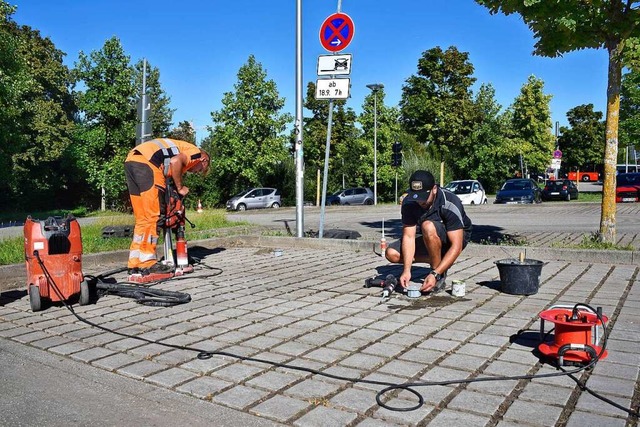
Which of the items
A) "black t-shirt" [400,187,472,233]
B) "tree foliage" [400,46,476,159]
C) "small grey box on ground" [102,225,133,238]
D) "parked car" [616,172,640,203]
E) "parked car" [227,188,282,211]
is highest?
"tree foliage" [400,46,476,159]

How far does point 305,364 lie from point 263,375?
0.37 metres

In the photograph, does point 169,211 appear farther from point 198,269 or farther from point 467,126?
point 467,126

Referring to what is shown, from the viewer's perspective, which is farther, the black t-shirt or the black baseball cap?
the black t-shirt

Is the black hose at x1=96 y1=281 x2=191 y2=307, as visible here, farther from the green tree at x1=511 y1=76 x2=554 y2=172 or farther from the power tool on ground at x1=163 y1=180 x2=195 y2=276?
the green tree at x1=511 y1=76 x2=554 y2=172

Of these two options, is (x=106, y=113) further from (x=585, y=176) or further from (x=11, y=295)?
(x=585, y=176)

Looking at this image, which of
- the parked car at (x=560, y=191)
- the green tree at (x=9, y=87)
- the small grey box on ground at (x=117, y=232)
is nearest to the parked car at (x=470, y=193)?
the parked car at (x=560, y=191)

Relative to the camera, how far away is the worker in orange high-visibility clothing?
24.1 feet

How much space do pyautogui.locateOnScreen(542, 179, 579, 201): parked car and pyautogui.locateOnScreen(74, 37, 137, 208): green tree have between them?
83.2ft

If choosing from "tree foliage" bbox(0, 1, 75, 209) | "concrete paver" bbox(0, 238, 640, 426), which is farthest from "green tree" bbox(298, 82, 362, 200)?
"concrete paver" bbox(0, 238, 640, 426)

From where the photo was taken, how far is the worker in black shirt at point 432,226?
612 centimetres

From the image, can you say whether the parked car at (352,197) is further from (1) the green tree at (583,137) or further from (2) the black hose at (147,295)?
(1) the green tree at (583,137)

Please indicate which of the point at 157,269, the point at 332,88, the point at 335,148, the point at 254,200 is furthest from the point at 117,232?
the point at 335,148

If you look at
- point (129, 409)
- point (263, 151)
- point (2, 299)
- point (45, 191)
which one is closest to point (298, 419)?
point (129, 409)

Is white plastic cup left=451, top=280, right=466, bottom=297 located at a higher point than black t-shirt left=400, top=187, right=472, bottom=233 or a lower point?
lower
